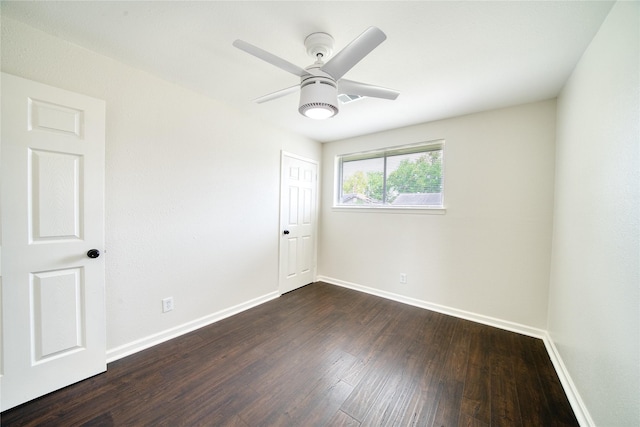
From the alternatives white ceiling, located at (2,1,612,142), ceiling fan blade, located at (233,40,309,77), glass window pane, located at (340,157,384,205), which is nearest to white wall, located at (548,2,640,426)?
white ceiling, located at (2,1,612,142)

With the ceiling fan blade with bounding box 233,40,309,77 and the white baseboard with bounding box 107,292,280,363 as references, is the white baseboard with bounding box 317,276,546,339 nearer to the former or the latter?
the white baseboard with bounding box 107,292,280,363

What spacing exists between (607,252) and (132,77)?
3.46 meters

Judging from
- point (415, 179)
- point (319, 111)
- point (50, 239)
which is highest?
point (319, 111)

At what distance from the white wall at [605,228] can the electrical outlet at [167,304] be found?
300 centimetres

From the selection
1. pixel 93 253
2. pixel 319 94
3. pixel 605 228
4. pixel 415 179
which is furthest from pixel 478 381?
pixel 93 253

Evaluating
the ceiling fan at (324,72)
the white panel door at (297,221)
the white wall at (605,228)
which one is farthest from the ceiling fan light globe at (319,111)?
the white panel door at (297,221)

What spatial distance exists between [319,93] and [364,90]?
406 mm

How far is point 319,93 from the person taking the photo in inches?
56.3

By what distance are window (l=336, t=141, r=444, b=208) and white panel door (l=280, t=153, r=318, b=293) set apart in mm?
526

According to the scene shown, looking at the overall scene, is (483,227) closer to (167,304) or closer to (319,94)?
(319,94)

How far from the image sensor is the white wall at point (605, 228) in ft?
3.47

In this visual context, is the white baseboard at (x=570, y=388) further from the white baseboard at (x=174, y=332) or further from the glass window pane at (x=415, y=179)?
the white baseboard at (x=174, y=332)

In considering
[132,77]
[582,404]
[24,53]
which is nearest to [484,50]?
[582,404]

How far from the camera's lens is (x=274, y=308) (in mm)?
2875
